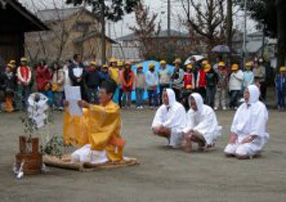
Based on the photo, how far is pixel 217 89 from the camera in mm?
21875

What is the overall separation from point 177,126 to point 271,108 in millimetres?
11323

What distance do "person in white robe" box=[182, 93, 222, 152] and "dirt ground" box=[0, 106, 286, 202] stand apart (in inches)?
10.2

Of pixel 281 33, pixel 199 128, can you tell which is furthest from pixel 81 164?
pixel 281 33


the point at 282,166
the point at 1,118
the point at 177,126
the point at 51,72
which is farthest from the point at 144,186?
the point at 51,72

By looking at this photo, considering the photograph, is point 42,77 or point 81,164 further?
point 42,77

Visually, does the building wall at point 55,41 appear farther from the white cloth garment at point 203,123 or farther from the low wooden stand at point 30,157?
the low wooden stand at point 30,157

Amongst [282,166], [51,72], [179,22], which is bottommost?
[282,166]

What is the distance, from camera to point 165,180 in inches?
352

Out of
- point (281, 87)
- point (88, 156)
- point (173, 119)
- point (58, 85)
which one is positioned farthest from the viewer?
point (281, 87)

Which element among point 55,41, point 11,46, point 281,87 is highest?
point 55,41

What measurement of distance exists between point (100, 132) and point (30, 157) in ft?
4.15

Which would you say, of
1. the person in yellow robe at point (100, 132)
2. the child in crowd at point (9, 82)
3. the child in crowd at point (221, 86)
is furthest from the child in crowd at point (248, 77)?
the person in yellow robe at point (100, 132)

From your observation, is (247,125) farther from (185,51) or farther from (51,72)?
(185,51)

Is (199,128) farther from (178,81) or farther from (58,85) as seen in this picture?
(58,85)
